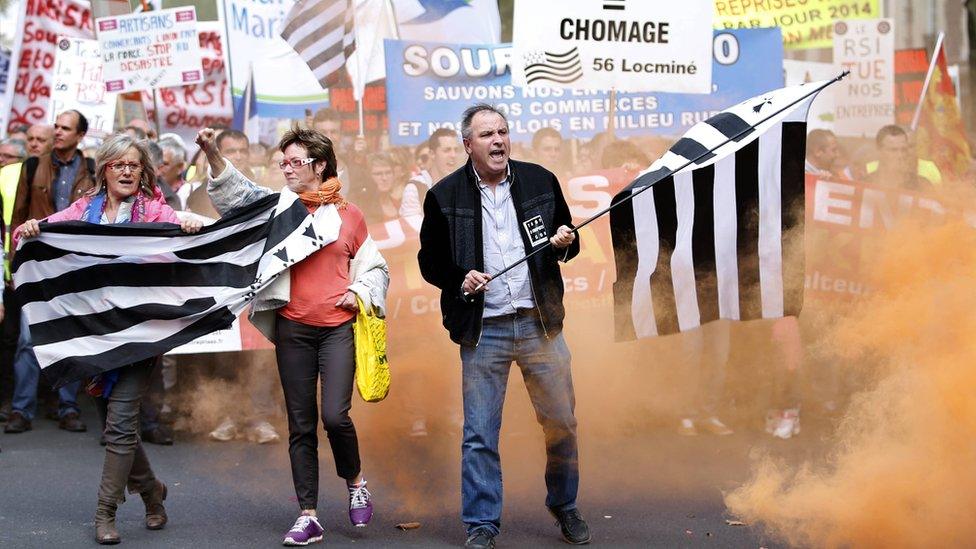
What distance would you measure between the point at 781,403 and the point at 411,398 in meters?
2.47

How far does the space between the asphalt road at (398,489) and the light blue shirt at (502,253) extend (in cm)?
112

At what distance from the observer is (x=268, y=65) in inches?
425

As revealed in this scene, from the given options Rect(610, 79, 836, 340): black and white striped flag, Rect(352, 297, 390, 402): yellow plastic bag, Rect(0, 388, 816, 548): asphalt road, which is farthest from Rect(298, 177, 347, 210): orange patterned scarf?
Rect(0, 388, 816, 548): asphalt road

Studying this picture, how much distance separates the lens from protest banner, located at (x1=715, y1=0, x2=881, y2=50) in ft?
34.7

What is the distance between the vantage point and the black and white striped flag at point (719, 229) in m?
5.90

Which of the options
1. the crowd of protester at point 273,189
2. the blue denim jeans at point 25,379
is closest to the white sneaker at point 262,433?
the crowd of protester at point 273,189

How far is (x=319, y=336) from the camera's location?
5945 mm

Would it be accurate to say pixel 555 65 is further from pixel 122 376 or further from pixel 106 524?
pixel 106 524

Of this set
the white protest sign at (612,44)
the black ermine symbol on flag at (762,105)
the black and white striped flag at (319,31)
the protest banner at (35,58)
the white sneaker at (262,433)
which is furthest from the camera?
the protest banner at (35,58)

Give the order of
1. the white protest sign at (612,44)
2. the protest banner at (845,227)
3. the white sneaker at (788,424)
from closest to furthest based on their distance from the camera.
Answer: the protest banner at (845,227)
the white sneaker at (788,424)
the white protest sign at (612,44)

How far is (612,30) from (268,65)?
3487 mm

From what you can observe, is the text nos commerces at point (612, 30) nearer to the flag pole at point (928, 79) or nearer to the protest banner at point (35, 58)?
the flag pole at point (928, 79)

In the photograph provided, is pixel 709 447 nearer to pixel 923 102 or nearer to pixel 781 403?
pixel 781 403

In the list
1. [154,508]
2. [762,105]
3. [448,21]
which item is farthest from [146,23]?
[762,105]
